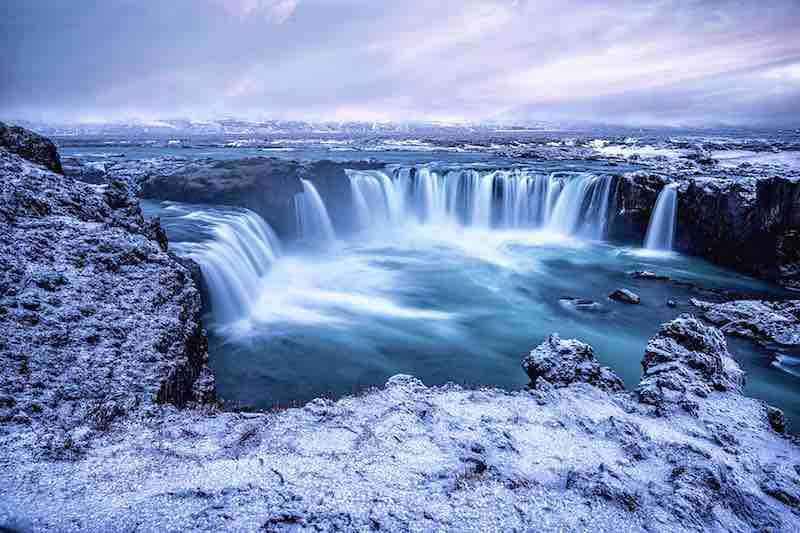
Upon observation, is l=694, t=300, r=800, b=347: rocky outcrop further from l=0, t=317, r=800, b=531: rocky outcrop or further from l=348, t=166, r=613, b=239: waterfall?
l=348, t=166, r=613, b=239: waterfall

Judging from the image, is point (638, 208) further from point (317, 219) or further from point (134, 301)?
point (134, 301)

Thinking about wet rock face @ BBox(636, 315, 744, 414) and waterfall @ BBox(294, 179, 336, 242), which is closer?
wet rock face @ BBox(636, 315, 744, 414)

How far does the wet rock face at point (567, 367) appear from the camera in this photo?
574cm

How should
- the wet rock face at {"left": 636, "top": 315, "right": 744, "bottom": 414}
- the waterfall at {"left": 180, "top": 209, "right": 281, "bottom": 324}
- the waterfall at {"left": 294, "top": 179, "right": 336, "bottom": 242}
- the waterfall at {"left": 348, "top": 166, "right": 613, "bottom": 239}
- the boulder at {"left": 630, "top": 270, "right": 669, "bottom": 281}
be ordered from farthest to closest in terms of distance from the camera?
the waterfall at {"left": 348, "top": 166, "right": 613, "bottom": 239} < the waterfall at {"left": 294, "top": 179, "right": 336, "bottom": 242} < the boulder at {"left": 630, "top": 270, "right": 669, "bottom": 281} < the waterfall at {"left": 180, "top": 209, "right": 281, "bottom": 324} < the wet rock face at {"left": 636, "top": 315, "right": 744, "bottom": 414}

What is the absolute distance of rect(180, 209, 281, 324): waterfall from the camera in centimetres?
1079

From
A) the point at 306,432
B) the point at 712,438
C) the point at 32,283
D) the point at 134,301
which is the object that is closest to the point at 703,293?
the point at 712,438

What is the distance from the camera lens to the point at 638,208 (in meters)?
20.1

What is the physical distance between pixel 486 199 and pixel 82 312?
74.4 ft

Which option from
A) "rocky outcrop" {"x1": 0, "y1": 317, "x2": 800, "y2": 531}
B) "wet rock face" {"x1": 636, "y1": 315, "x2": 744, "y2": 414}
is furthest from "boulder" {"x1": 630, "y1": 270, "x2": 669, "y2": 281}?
"rocky outcrop" {"x1": 0, "y1": 317, "x2": 800, "y2": 531}

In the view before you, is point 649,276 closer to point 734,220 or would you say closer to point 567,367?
point 734,220

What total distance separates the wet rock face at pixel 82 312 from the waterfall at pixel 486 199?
18.4 meters

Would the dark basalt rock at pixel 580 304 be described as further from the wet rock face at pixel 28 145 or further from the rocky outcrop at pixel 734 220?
the wet rock face at pixel 28 145

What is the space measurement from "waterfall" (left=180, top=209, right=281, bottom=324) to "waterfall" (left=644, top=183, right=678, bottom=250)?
16274 mm

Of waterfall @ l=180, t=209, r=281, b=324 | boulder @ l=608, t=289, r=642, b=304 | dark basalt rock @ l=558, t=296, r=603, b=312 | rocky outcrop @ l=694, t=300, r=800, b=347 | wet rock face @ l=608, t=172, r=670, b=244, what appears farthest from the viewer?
wet rock face @ l=608, t=172, r=670, b=244
